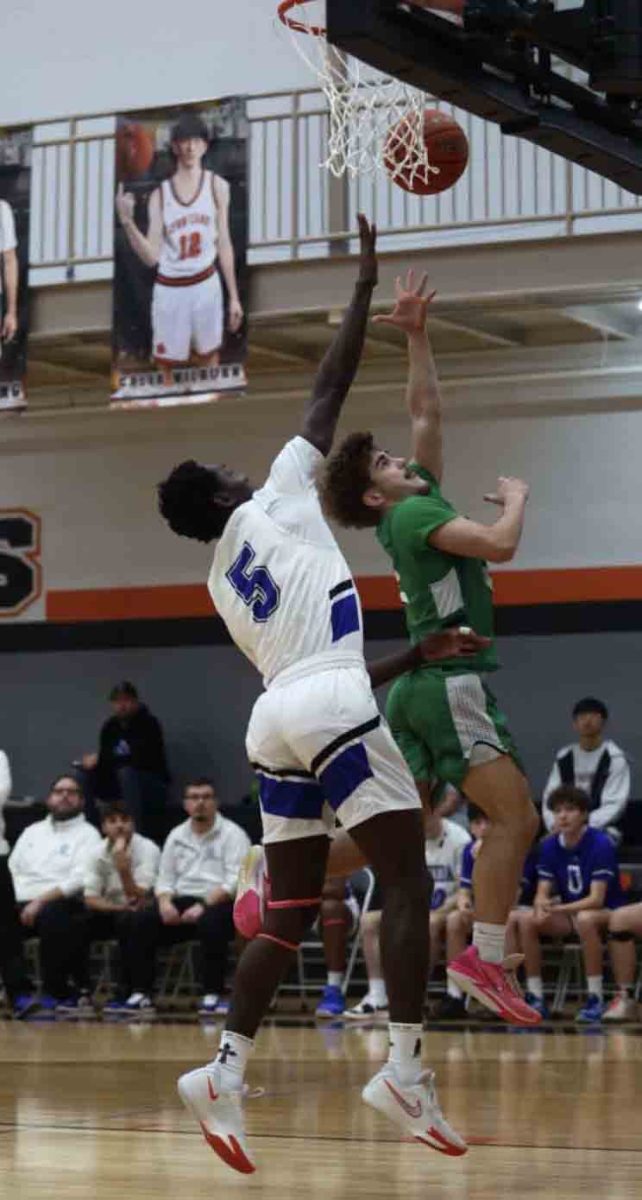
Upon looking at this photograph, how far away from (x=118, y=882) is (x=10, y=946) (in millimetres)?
1140

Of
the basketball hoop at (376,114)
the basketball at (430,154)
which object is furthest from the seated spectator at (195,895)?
the basketball at (430,154)

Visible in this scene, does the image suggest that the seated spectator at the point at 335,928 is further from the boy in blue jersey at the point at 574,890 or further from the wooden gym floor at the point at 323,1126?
the wooden gym floor at the point at 323,1126

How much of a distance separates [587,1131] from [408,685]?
1508mm

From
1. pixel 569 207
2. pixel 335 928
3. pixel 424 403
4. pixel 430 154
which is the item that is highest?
pixel 569 207

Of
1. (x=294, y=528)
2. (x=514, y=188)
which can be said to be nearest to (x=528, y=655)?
(x=514, y=188)

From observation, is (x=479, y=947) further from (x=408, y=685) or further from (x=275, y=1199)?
(x=275, y=1199)

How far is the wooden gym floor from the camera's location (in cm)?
463

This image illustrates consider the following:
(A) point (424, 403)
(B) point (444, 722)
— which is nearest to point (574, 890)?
(B) point (444, 722)

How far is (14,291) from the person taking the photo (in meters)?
14.9

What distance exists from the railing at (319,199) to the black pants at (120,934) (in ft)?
16.3

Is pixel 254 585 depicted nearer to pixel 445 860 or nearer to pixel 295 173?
pixel 445 860

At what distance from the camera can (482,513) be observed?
15.1m

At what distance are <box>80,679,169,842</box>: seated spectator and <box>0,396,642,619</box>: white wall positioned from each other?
1.41m

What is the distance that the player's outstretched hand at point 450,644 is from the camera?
5.54 metres
